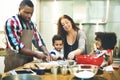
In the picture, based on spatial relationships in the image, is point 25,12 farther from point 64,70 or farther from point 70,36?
point 64,70

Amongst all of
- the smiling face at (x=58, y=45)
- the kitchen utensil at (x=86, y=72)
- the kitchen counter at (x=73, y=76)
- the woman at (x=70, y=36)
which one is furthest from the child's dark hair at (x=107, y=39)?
the kitchen utensil at (x=86, y=72)

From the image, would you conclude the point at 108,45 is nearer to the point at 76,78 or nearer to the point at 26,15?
the point at 26,15

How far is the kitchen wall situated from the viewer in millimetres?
4223

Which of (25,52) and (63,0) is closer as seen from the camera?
(25,52)

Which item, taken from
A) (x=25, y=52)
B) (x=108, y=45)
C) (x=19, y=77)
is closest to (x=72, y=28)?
(x=25, y=52)

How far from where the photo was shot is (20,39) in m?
2.66

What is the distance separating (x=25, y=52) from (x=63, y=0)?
6.78 ft

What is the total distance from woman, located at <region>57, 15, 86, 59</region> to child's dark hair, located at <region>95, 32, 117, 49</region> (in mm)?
903

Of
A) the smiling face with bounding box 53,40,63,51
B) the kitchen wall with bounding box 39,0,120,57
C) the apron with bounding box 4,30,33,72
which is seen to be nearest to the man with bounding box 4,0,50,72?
the apron with bounding box 4,30,33,72

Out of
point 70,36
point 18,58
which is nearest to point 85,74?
point 18,58

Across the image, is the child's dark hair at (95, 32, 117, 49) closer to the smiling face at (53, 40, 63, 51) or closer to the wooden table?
the smiling face at (53, 40, 63, 51)

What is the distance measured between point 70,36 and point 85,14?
152 cm

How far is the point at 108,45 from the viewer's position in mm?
3707

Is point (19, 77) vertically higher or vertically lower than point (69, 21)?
lower
